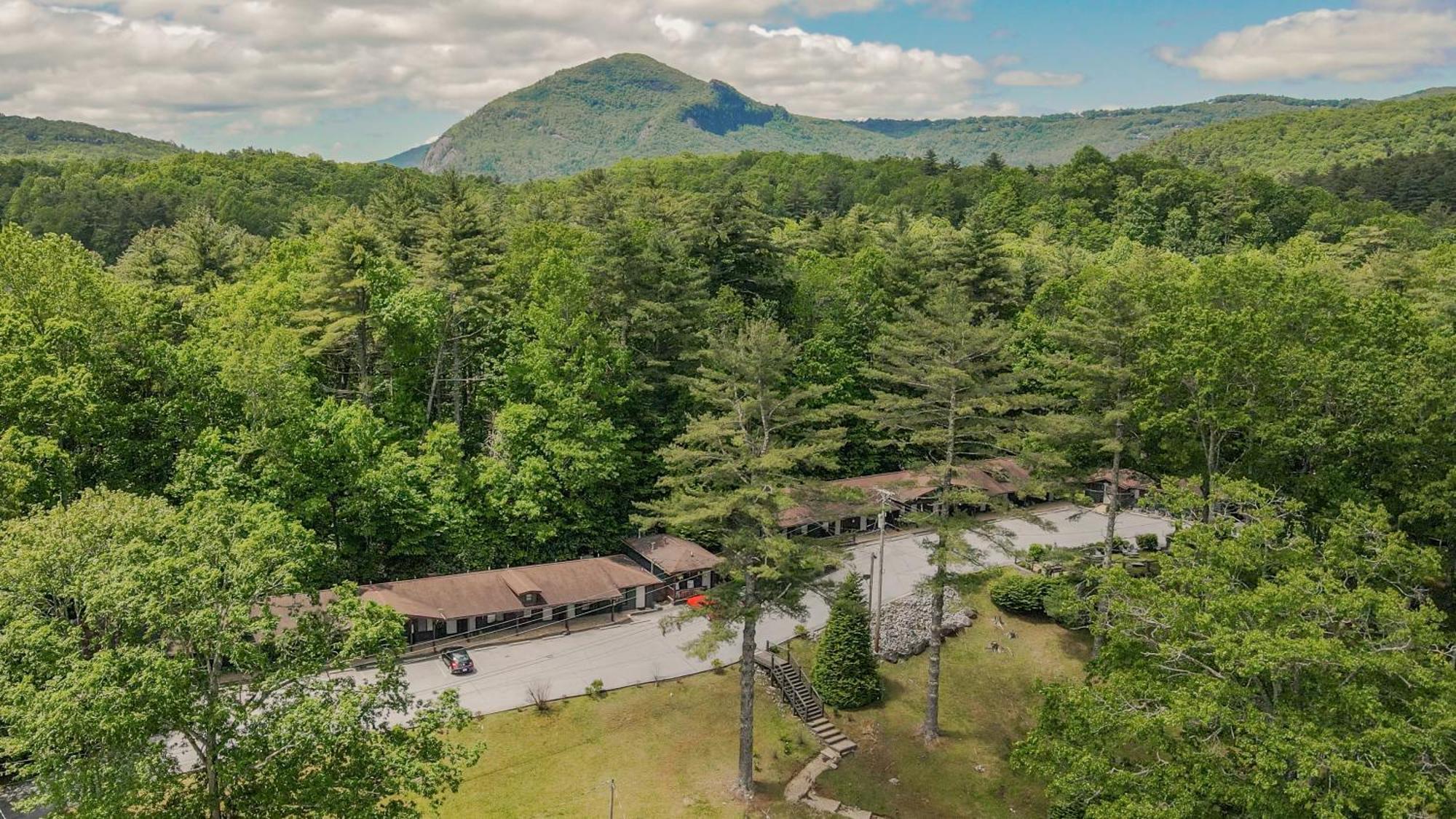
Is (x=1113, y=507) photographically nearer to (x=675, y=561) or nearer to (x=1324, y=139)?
(x=675, y=561)

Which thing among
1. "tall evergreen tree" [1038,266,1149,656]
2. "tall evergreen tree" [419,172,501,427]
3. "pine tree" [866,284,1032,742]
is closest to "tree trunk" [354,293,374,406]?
"tall evergreen tree" [419,172,501,427]

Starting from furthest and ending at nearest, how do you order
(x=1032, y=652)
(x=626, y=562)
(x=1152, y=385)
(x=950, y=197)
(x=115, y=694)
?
(x=950, y=197) → (x=626, y=562) → (x=1032, y=652) → (x=1152, y=385) → (x=115, y=694)

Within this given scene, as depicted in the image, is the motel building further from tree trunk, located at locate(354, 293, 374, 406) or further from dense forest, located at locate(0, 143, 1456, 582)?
tree trunk, located at locate(354, 293, 374, 406)

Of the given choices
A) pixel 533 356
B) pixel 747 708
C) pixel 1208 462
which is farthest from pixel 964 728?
pixel 533 356

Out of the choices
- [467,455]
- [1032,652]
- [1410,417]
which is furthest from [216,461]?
[1410,417]

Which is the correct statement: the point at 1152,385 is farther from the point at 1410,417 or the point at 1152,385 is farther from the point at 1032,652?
the point at 1032,652

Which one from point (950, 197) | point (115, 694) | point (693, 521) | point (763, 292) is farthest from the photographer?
point (950, 197)

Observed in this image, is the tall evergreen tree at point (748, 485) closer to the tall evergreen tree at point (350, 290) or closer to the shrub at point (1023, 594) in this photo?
the shrub at point (1023, 594)
